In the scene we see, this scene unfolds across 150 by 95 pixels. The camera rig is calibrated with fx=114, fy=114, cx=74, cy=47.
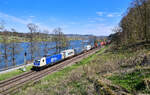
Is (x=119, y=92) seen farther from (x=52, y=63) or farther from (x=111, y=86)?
(x=52, y=63)

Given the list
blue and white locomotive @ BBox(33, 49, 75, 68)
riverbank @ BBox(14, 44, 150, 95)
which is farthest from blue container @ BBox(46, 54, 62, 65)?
riverbank @ BBox(14, 44, 150, 95)

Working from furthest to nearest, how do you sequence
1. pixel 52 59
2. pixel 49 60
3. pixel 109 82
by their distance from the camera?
pixel 52 59
pixel 49 60
pixel 109 82

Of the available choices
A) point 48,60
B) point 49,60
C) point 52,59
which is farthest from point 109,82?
point 52,59

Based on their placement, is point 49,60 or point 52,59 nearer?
point 49,60

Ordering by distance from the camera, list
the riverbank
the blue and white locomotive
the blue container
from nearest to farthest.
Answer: the riverbank → the blue and white locomotive → the blue container

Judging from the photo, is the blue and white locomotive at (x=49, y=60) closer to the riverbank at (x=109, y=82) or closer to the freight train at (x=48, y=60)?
the freight train at (x=48, y=60)

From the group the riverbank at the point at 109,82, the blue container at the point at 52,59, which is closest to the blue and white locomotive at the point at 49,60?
the blue container at the point at 52,59

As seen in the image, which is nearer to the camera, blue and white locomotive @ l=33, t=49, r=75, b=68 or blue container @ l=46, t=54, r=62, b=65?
blue and white locomotive @ l=33, t=49, r=75, b=68

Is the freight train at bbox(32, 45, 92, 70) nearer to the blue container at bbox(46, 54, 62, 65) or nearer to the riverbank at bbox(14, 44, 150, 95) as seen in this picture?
the blue container at bbox(46, 54, 62, 65)

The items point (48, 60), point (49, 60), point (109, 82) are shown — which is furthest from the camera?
point (49, 60)

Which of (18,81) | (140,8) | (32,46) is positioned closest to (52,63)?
(18,81)

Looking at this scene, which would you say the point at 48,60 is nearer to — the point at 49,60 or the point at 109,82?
the point at 49,60

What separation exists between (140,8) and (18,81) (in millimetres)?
30526

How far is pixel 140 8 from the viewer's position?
27.7m
